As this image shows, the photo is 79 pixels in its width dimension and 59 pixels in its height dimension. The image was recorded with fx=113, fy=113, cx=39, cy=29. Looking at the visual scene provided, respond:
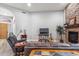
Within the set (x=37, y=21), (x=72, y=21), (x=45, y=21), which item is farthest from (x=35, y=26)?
(x=72, y=21)

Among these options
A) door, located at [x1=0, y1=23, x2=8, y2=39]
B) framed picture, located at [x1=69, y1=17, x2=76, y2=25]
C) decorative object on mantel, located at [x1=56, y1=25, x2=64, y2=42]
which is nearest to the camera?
door, located at [x1=0, y1=23, x2=8, y2=39]

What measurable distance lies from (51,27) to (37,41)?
460mm

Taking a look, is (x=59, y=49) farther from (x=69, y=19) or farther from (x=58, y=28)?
(x=69, y=19)

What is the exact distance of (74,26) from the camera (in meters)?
3.01

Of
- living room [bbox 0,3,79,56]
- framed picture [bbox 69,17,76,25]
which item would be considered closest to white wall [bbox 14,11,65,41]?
living room [bbox 0,3,79,56]

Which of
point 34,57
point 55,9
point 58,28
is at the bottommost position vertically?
point 34,57

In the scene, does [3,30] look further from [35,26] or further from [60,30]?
[60,30]

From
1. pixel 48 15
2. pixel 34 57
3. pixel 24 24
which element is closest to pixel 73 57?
pixel 34 57

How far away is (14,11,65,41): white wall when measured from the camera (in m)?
2.60

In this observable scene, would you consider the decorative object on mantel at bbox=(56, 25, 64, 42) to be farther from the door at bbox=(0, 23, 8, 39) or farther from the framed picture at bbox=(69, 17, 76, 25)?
the door at bbox=(0, 23, 8, 39)

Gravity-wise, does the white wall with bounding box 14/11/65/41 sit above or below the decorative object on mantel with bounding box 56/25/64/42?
above

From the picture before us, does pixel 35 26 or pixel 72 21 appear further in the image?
pixel 72 21

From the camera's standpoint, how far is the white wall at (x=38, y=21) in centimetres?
260

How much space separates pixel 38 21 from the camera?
8.62ft
